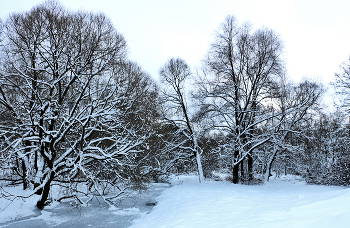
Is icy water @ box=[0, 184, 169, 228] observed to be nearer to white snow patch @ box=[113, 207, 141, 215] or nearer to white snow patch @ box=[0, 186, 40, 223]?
white snow patch @ box=[113, 207, 141, 215]

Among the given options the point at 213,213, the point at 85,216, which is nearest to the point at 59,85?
the point at 85,216

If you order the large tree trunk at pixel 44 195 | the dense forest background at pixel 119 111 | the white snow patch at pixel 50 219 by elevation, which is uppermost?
the dense forest background at pixel 119 111

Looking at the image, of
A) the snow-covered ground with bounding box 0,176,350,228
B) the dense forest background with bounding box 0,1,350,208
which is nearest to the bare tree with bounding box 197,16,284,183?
the dense forest background with bounding box 0,1,350,208

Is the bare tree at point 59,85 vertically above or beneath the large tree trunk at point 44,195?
above

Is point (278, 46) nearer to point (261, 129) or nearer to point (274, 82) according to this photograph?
point (274, 82)

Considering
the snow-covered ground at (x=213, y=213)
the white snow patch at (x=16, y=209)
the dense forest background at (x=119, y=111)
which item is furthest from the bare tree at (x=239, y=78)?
the white snow patch at (x=16, y=209)

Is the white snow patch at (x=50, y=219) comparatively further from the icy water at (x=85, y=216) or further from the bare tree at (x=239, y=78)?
the bare tree at (x=239, y=78)

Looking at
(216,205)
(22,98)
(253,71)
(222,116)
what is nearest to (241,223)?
(216,205)

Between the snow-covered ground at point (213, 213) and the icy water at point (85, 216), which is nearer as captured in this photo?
the snow-covered ground at point (213, 213)

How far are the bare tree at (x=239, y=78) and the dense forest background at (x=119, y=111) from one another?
0.07 m

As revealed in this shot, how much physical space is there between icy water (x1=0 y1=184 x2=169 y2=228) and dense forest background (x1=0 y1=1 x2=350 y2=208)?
661 millimetres

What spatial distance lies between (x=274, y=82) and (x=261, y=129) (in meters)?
5.88

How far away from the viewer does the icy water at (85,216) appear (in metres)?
9.06

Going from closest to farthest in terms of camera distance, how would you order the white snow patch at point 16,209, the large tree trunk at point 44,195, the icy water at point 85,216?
1. the icy water at point 85,216
2. the white snow patch at point 16,209
3. the large tree trunk at point 44,195
